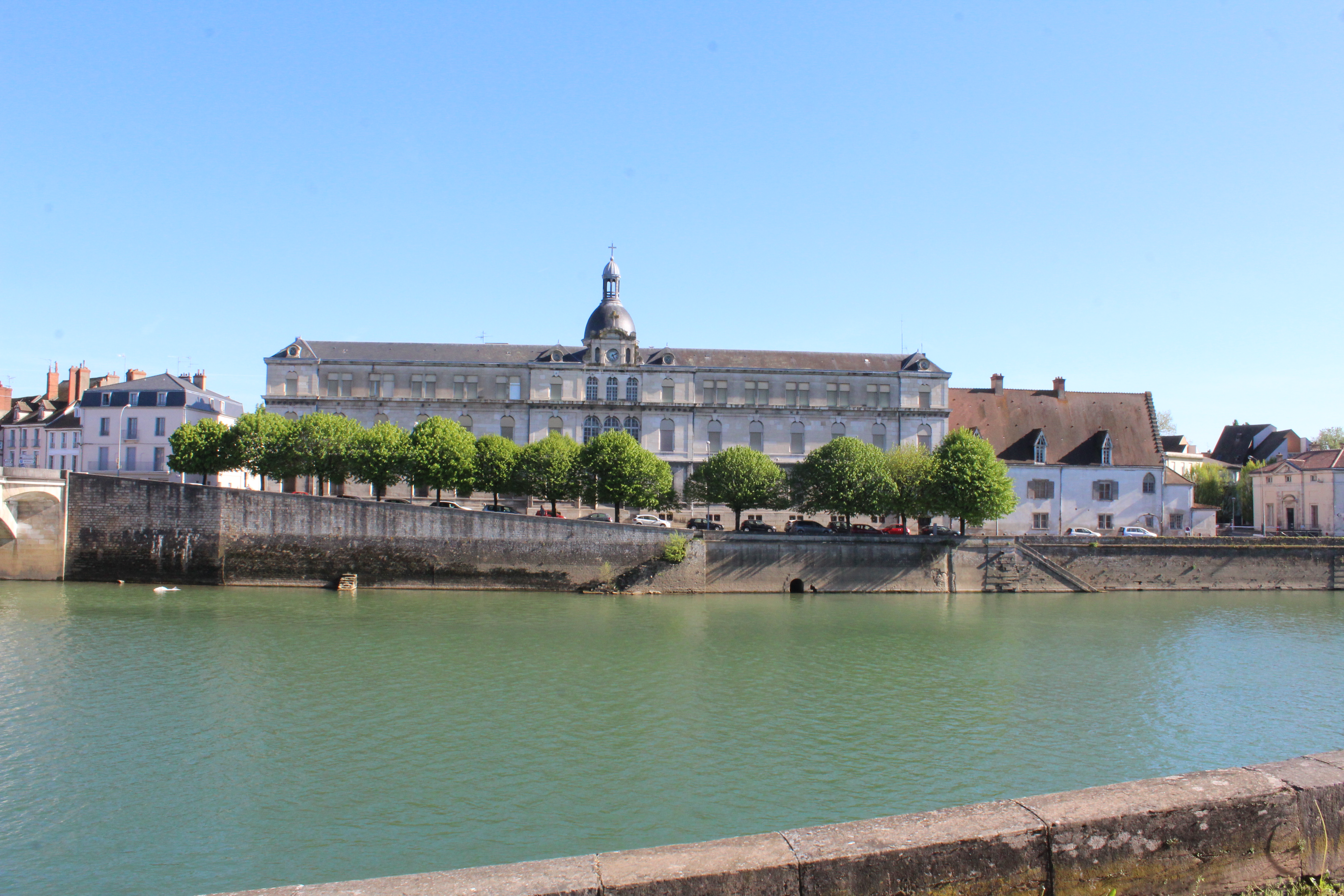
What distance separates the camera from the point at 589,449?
43.5 m

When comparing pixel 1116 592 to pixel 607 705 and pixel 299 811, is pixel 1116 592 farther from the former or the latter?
pixel 299 811

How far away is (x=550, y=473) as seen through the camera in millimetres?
42594

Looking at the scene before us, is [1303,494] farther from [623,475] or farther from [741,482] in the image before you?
[623,475]

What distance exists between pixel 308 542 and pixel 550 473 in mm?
11608

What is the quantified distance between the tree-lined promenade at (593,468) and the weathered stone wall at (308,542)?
5581mm

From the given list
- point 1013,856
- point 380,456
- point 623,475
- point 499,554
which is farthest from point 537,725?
point 380,456

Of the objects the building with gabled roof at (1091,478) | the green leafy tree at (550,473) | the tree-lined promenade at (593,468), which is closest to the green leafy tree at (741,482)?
the tree-lined promenade at (593,468)

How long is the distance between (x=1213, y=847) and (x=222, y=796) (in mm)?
13184

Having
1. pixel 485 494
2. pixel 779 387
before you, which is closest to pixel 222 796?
pixel 485 494

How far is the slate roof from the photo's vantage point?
52.0m

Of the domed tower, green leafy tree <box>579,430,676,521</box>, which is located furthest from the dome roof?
green leafy tree <box>579,430,676,521</box>

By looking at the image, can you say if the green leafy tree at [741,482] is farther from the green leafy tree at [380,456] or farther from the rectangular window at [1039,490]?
the rectangular window at [1039,490]

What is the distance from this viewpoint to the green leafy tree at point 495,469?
43.0m

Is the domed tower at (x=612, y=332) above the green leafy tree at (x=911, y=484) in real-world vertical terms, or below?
above
